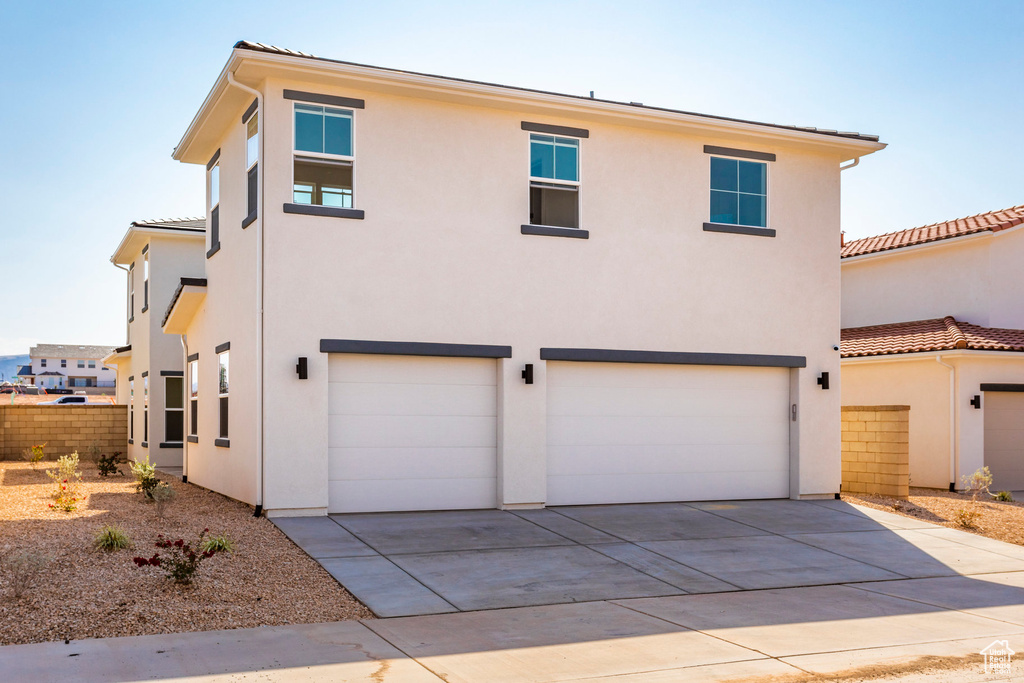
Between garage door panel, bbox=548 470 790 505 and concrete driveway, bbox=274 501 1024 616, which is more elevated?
garage door panel, bbox=548 470 790 505

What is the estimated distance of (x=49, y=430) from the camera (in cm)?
2464

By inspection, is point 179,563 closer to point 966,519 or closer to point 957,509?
point 966,519

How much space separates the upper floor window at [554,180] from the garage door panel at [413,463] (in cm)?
367

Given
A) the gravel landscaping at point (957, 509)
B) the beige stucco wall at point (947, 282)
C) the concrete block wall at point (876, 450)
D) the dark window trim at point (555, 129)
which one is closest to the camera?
the gravel landscaping at point (957, 509)

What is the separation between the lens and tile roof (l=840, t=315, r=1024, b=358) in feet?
61.8

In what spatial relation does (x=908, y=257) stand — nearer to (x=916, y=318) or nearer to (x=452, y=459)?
(x=916, y=318)

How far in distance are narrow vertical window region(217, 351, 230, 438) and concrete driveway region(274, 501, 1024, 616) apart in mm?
3301

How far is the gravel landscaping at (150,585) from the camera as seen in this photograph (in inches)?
295

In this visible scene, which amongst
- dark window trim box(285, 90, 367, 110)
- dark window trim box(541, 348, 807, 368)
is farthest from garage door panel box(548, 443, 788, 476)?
dark window trim box(285, 90, 367, 110)

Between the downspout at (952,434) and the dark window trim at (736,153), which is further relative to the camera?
the downspout at (952,434)

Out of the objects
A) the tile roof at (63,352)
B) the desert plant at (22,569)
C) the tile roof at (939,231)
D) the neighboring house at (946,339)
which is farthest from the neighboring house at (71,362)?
the desert plant at (22,569)

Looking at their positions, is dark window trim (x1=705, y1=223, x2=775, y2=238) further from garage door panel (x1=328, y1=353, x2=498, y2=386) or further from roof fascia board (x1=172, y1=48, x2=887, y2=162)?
garage door panel (x1=328, y1=353, x2=498, y2=386)

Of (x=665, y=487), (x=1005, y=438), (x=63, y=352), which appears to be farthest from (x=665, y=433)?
(x=63, y=352)

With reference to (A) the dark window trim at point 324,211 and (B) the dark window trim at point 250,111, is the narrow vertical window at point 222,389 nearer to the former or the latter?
(A) the dark window trim at point 324,211
